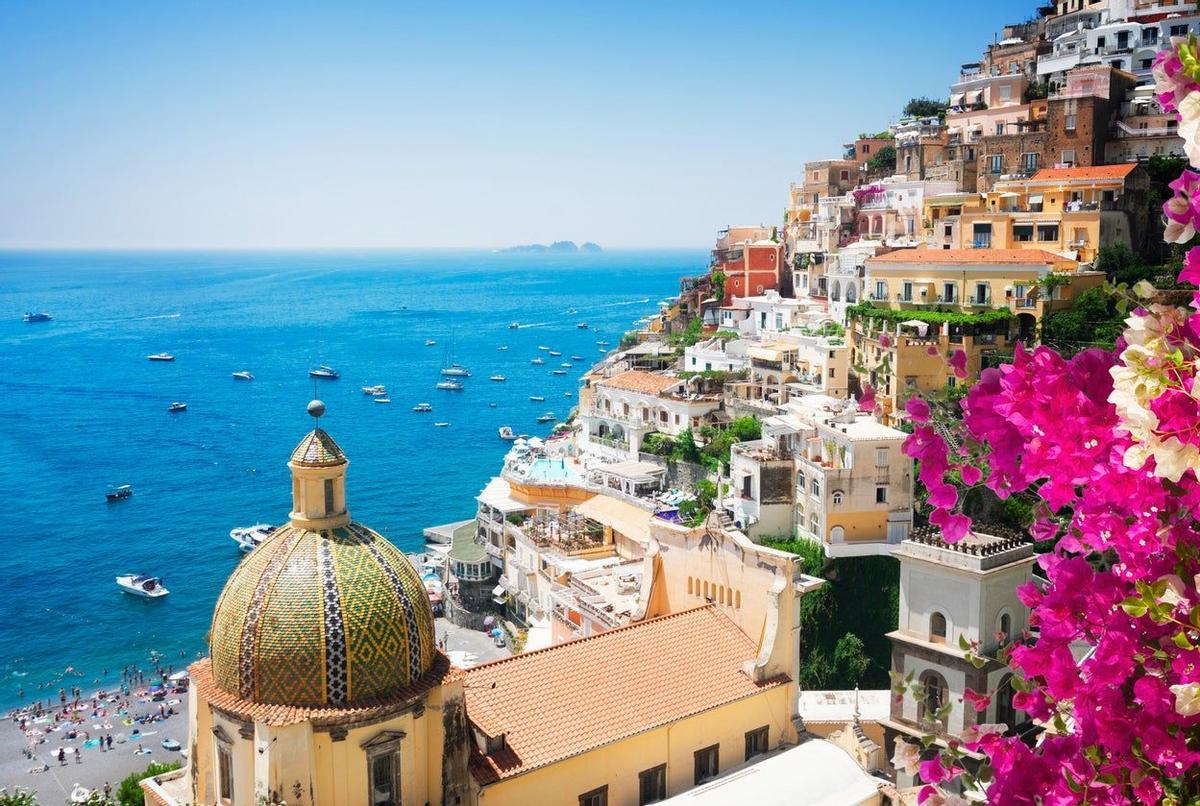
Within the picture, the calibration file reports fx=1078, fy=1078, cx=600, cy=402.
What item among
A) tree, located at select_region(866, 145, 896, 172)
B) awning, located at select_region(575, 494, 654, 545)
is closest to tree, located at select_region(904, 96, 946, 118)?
tree, located at select_region(866, 145, 896, 172)

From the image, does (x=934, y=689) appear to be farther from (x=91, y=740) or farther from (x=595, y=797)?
(x=91, y=740)

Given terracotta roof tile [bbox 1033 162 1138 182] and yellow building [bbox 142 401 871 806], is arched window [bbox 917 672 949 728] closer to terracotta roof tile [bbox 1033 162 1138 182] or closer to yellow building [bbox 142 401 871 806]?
yellow building [bbox 142 401 871 806]

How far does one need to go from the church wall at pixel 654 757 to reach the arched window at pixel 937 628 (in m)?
6.87

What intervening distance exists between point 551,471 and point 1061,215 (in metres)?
23.2

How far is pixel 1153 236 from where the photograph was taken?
144ft

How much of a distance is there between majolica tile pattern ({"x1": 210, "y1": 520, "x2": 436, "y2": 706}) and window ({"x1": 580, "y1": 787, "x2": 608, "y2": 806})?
3072 millimetres

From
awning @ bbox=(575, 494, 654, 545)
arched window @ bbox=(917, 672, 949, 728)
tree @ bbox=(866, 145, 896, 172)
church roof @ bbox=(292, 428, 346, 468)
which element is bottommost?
arched window @ bbox=(917, 672, 949, 728)

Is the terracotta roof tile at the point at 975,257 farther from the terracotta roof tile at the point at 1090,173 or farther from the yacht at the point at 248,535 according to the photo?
the yacht at the point at 248,535

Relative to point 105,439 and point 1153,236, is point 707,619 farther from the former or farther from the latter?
point 105,439

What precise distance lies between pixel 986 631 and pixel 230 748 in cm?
1571

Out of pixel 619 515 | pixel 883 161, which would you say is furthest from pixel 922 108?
pixel 619 515

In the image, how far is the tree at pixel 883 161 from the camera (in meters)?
65.8

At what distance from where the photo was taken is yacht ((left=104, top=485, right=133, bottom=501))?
214 ft

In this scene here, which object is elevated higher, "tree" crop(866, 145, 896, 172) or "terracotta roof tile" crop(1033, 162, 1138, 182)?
"tree" crop(866, 145, 896, 172)
